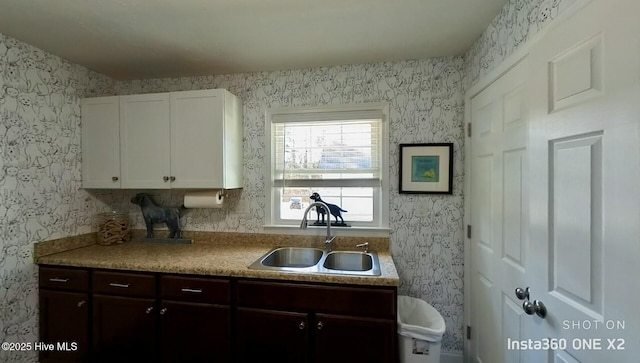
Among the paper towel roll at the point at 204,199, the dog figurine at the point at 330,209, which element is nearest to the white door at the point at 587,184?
the dog figurine at the point at 330,209

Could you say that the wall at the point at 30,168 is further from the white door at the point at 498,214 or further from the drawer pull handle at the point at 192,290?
the white door at the point at 498,214

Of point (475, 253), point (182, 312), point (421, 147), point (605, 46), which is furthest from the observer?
point (421, 147)

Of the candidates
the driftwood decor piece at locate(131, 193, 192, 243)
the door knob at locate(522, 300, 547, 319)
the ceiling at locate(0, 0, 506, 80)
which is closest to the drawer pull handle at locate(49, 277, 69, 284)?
the driftwood decor piece at locate(131, 193, 192, 243)

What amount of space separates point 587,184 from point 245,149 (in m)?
2.13

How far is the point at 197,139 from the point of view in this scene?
2.05 m

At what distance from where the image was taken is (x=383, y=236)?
7.00 ft

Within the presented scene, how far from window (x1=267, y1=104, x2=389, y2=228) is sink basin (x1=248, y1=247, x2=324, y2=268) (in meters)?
0.24

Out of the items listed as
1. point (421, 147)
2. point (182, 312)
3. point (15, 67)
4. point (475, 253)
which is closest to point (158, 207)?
point (182, 312)

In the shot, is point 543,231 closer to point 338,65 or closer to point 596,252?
point 596,252

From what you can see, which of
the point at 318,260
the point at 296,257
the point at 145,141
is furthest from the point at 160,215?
the point at 318,260

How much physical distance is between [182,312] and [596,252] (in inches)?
81.4

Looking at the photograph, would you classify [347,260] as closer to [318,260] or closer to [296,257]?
[318,260]

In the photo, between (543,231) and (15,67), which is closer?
(543,231)

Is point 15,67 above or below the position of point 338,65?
below
